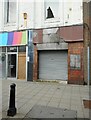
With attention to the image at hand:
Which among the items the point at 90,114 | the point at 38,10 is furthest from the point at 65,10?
the point at 90,114

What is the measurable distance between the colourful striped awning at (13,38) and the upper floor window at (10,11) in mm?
1299

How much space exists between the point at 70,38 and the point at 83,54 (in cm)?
145

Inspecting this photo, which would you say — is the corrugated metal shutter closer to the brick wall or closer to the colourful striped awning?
the brick wall

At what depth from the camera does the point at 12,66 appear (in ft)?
61.0

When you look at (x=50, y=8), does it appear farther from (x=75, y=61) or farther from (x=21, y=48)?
(x=75, y=61)

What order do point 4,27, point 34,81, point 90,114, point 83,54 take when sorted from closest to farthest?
point 90,114 < point 83,54 < point 34,81 < point 4,27

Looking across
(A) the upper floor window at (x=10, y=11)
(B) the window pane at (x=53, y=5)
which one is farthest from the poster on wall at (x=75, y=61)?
(A) the upper floor window at (x=10, y=11)

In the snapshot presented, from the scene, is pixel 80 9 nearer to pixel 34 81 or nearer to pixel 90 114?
pixel 34 81

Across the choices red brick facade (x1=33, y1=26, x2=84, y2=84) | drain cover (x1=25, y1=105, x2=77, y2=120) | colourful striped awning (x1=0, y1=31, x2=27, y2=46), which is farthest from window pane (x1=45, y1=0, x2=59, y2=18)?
drain cover (x1=25, y1=105, x2=77, y2=120)

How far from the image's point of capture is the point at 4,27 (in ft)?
62.6

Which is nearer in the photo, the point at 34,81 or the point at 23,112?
the point at 23,112

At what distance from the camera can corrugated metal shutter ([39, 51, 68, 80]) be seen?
1669 centimetres

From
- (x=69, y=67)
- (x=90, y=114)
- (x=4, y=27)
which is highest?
(x=4, y=27)

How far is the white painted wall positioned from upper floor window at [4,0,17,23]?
338mm
